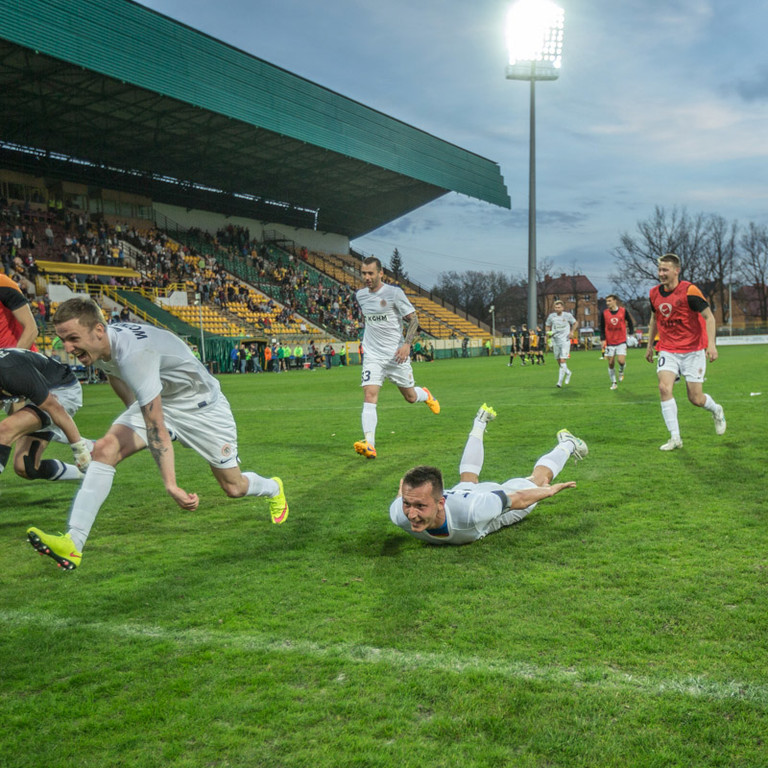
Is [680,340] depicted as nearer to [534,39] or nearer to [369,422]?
[369,422]

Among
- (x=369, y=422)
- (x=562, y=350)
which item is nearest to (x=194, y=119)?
(x=562, y=350)

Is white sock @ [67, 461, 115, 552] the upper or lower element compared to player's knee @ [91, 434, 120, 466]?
lower

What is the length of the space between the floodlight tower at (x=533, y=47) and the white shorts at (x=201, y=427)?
42.9 metres

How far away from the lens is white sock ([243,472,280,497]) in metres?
5.32

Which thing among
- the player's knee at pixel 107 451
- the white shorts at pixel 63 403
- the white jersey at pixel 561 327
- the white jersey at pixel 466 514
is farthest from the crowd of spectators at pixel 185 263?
the white jersey at pixel 466 514

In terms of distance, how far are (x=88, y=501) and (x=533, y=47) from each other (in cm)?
5077

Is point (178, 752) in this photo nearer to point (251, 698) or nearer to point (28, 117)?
point (251, 698)

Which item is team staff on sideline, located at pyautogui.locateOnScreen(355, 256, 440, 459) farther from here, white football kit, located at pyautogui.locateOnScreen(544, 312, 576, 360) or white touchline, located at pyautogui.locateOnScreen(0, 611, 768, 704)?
white football kit, located at pyautogui.locateOnScreen(544, 312, 576, 360)

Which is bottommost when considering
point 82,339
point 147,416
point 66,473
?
point 66,473

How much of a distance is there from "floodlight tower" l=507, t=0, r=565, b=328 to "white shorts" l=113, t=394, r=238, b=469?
4285cm

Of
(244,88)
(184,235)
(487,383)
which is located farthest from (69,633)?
(184,235)

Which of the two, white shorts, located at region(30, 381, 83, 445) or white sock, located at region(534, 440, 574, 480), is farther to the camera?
white shorts, located at region(30, 381, 83, 445)

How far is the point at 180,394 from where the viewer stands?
4.84 metres

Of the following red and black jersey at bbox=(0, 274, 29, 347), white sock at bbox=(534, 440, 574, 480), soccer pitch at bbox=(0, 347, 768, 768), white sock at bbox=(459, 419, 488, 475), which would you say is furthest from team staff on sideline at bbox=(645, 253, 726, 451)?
red and black jersey at bbox=(0, 274, 29, 347)
